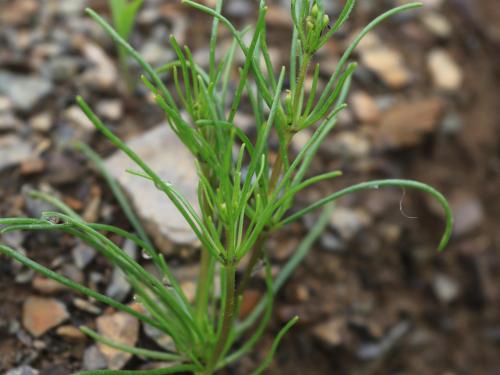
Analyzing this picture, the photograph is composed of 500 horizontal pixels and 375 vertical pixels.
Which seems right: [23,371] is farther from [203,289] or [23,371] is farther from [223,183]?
[223,183]

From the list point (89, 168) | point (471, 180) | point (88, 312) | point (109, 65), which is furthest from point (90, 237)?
point (471, 180)

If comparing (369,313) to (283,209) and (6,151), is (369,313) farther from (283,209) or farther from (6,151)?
(6,151)

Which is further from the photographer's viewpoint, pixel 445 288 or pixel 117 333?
pixel 445 288

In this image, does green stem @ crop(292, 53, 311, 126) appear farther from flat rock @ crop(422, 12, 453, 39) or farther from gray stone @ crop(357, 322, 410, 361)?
flat rock @ crop(422, 12, 453, 39)

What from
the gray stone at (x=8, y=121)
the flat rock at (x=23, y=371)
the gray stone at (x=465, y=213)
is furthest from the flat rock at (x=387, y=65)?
the flat rock at (x=23, y=371)

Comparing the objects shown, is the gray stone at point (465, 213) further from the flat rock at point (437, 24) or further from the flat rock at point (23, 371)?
the flat rock at point (23, 371)

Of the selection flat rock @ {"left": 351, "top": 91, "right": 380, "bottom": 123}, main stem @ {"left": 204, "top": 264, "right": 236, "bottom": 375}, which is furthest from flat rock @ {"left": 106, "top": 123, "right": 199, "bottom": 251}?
flat rock @ {"left": 351, "top": 91, "right": 380, "bottom": 123}

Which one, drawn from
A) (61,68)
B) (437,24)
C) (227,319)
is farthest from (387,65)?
(227,319)
